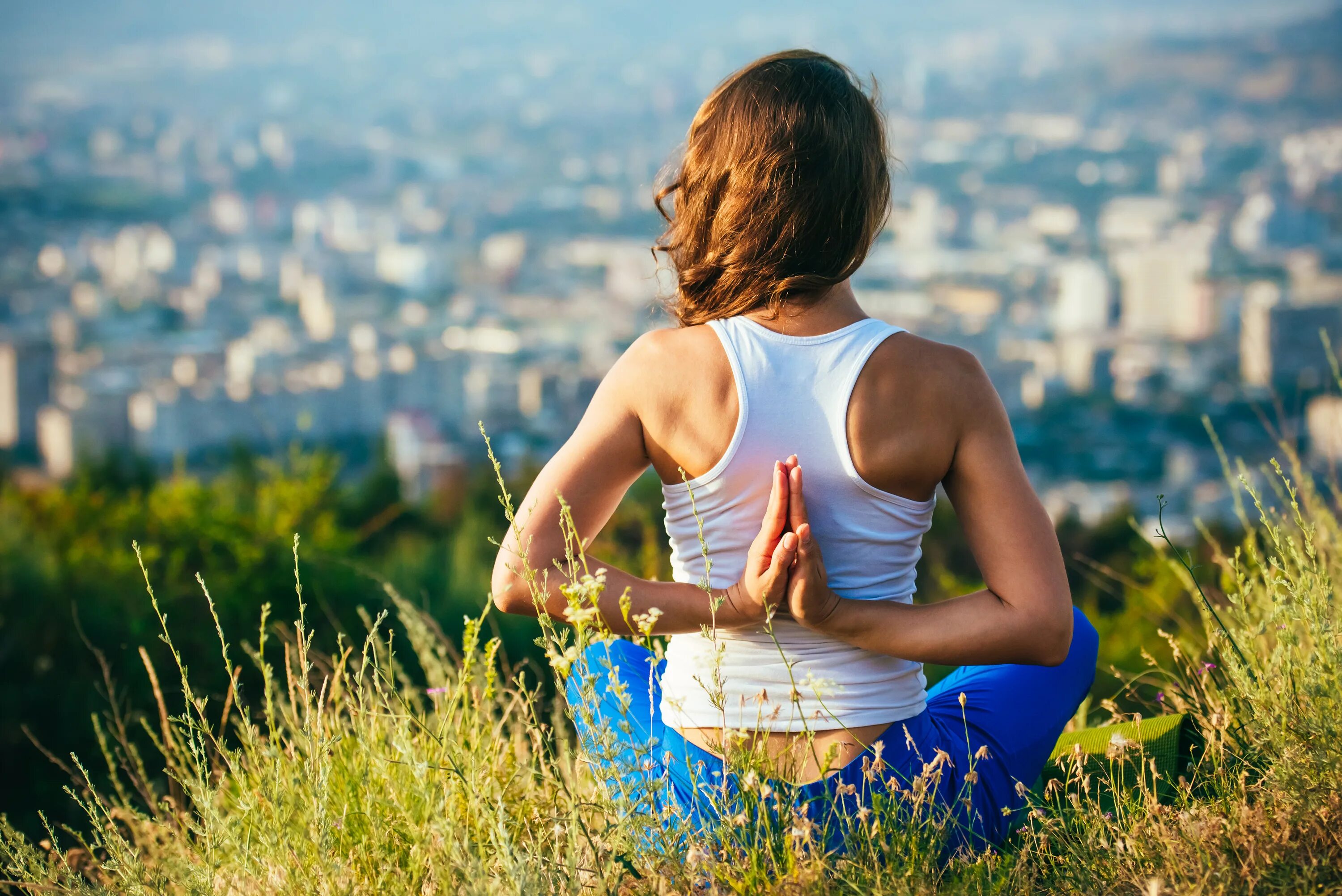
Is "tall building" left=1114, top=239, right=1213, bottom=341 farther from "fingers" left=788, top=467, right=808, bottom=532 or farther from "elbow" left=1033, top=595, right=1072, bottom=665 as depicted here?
"fingers" left=788, top=467, right=808, bottom=532

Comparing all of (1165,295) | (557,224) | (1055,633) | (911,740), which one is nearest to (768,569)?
(911,740)

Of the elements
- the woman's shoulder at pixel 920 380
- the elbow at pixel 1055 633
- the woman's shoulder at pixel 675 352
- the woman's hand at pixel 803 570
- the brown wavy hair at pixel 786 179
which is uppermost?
the brown wavy hair at pixel 786 179

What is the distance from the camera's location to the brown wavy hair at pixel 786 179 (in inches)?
53.6

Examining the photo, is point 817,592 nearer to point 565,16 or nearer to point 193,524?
point 193,524

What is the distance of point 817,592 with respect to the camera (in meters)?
1.29

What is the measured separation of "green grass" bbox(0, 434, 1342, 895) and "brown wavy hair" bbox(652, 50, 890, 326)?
0.44 meters

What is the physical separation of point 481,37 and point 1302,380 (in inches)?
2567

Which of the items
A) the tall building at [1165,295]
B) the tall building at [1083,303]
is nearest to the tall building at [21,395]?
the tall building at [1083,303]

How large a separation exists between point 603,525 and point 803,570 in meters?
0.27

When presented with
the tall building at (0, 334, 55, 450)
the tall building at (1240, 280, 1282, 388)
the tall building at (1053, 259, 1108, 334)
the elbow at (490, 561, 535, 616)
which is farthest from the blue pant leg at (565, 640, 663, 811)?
the tall building at (1053, 259, 1108, 334)

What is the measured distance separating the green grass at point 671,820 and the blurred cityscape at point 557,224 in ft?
26.0

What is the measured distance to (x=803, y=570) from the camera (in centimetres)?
127

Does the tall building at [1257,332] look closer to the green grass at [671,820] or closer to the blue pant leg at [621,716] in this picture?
the green grass at [671,820]

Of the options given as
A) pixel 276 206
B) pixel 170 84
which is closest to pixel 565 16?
pixel 170 84
